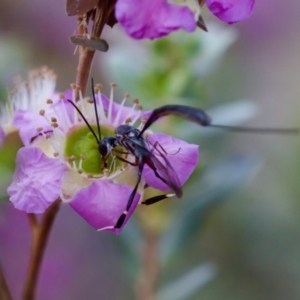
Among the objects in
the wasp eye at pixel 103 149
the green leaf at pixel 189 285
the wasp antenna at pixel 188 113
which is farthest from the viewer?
the green leaf at pixel 189 285

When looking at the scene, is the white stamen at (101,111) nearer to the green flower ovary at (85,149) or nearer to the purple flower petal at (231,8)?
the green flower ovary at (85,149)

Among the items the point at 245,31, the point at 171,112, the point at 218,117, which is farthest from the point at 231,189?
the point at 245,31

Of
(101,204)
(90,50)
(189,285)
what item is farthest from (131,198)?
(189,285)

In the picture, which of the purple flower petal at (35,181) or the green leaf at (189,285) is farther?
the green leaf at (189,285)

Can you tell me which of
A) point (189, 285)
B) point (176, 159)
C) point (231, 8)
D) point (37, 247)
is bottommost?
point (189, 285)

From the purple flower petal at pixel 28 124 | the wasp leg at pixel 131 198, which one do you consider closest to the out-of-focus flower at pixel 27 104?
the purple flower petal at pixel 28 124

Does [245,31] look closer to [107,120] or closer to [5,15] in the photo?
[5,15]

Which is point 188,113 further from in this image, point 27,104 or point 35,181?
point 27,104
